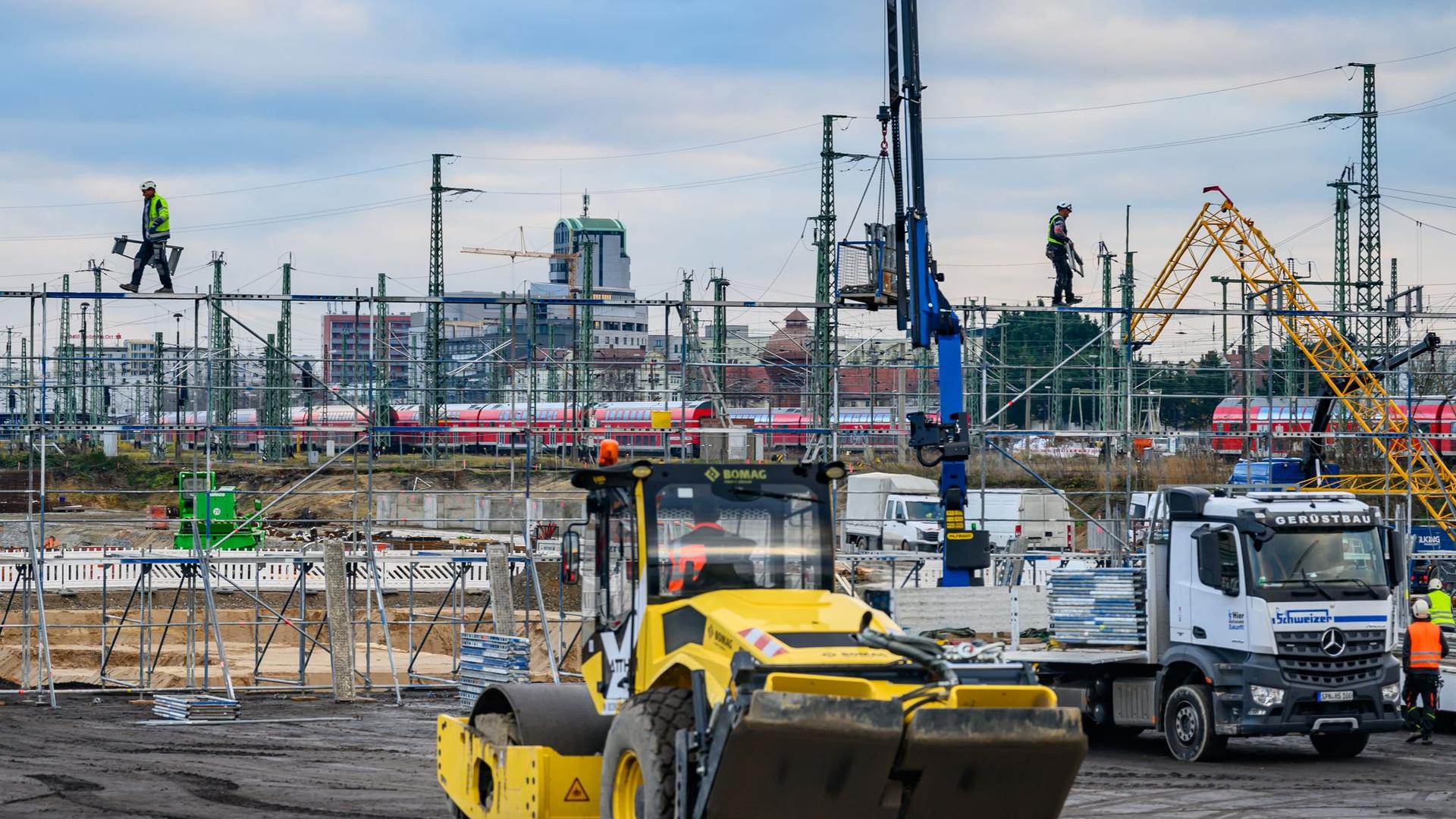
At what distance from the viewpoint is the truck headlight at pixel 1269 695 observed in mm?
15977

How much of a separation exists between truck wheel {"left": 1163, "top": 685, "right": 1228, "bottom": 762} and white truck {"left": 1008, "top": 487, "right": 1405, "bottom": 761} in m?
0.02

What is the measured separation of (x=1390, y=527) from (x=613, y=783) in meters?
10.1

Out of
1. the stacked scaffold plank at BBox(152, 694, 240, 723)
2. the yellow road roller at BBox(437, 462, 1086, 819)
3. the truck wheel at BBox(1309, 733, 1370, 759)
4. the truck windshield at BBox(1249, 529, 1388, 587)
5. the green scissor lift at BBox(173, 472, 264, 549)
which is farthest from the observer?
the green scissor lift at BBox(173, 472, 264, 549)

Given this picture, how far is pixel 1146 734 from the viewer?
19531 millimetres

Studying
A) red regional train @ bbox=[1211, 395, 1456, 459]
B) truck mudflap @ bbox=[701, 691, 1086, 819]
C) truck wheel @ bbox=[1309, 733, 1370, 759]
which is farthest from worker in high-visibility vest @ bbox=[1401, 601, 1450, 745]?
red regional train @ bbox=[1211, 395, 1456, 459]

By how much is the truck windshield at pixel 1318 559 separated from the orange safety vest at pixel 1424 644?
82.1 inches

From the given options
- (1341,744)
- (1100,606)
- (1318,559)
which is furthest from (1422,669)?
(1100,606)

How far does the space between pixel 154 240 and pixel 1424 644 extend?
17.1 meters

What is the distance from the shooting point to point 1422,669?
18.3 m

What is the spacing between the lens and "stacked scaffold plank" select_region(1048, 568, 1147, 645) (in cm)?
1747

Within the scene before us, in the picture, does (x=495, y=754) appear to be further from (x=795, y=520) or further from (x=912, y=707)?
(x=912, y=707)

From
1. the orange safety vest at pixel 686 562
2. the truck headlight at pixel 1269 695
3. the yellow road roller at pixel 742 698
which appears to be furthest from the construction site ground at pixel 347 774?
the orange safety vest at pixel 686 562

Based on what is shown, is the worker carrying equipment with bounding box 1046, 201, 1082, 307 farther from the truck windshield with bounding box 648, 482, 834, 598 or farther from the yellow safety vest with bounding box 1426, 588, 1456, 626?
the truck windshield with bounding box 648, 482, 834, 598

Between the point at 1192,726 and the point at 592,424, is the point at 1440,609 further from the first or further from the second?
the point at 592,424
